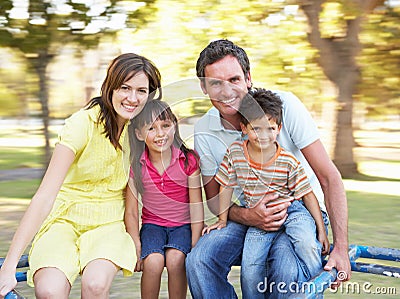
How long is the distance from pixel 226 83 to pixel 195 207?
0.62m

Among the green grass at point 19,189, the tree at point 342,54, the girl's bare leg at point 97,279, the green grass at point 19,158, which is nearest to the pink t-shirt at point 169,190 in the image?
the girl's bare leg at point 97,279

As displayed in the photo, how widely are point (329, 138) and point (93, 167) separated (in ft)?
27.9

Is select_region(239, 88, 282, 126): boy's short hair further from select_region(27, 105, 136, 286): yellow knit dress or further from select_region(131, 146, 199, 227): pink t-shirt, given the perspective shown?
select_region(27, 105, 136, 286): yellow knit dress

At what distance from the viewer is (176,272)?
300 centimetres

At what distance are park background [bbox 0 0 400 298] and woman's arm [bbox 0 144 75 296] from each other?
5.62 metres

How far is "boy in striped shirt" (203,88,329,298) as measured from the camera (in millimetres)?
2912

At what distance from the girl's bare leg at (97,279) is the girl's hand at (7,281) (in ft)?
0.95

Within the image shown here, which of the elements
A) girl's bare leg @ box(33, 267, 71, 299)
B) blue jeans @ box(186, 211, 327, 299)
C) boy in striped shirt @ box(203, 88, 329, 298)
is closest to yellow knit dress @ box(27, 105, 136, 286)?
girl's bare leg @ box(33, 267, 71, 299)

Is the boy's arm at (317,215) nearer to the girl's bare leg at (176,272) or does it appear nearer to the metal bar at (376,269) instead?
the metal bar at (376,269)

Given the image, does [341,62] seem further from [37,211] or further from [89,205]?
[37,211]

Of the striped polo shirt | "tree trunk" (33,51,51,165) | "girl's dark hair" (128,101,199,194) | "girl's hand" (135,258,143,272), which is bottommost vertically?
"tree trunk" (33,51,51,165)

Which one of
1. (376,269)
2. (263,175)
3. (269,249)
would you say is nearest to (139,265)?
(269,249)

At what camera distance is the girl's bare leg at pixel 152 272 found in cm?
295

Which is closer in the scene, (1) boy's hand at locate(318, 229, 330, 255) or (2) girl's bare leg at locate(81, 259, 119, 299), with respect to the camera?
(2) girl's bare leg at locate(81, 259, 119, 299)
